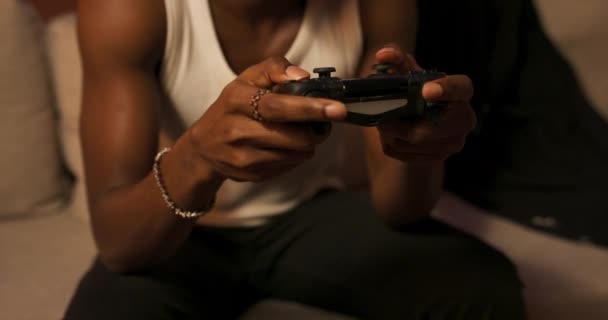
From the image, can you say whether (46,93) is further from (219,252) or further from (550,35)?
(550,35)

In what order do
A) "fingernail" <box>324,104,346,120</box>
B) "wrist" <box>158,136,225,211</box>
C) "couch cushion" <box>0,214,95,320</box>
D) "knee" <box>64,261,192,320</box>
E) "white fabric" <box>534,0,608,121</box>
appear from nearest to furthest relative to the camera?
"fingernail" <box>324,104,346,120</box>, "wrist" <box>158,136,225,211</box>, "knee" <box>64,261,192,320</box>, "couch cushion" <box>0,214,95,320</box>, "white fabric" <box>534,0,608,121</box>

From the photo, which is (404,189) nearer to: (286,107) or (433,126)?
(433,126)

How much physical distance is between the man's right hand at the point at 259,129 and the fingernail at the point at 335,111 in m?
0.01

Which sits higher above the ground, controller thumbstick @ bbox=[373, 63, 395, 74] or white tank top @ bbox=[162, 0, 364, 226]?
controller thumbstick @ bbox=[373, 63, 395, 74]

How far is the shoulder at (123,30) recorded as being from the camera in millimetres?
713

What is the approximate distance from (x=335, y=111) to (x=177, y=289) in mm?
388

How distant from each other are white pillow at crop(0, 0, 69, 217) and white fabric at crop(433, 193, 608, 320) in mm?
705

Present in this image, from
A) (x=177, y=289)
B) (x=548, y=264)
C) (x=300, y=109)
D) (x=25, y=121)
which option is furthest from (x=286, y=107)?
(x=25, y=121)

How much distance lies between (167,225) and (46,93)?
568mm

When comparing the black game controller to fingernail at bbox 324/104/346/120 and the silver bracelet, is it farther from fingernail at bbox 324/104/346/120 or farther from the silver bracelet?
the silver bracelet

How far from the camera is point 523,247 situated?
993 millimetres

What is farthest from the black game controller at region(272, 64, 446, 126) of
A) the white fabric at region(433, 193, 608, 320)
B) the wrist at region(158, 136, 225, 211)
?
the white fabric at region(433, 193, 608, 320)

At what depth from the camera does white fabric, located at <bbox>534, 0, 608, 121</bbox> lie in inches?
43.7

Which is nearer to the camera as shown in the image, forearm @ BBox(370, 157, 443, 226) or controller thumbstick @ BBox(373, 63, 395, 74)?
controller thumbstick @ BBox(373, 63, 395, 74)
